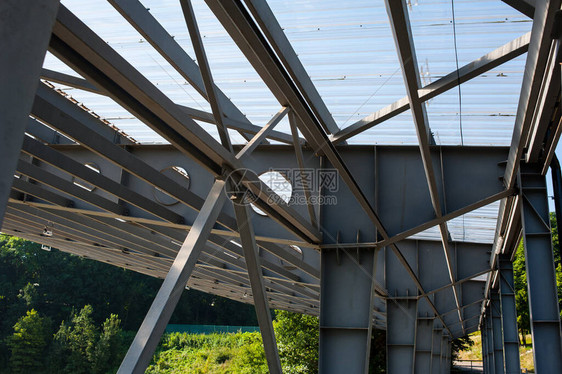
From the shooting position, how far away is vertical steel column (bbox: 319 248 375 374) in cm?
1103

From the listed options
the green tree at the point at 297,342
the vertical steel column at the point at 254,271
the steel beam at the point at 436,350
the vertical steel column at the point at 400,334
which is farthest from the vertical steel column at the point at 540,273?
the green tree at the point at 297,342

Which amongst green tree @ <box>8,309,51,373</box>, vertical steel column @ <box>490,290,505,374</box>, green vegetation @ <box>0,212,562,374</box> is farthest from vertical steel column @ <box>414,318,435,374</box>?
green tree @ <box>8,309,51,373</box>

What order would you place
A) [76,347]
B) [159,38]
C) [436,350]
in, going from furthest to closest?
[76,347]
[436,350]
[159,38]

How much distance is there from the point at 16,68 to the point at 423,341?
29.0m

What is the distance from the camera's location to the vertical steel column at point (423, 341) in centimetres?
2808

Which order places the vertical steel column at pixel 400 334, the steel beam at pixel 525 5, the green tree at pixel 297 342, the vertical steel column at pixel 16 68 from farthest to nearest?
the green tree at pixel 297 342
the vertical steel column at pixel 400 334
the steel beam at pixel 525 5
the vertical steel column at pixel 16 68

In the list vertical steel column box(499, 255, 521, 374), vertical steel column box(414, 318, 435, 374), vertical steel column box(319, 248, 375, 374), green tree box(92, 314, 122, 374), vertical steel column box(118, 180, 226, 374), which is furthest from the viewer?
green tree box(92, 314, 122, 374)

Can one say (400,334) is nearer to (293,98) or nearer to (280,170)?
(280,170)

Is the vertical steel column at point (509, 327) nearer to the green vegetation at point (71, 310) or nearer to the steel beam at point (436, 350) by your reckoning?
the steel beam at point (436, 350)

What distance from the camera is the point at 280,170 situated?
1213 centimetres

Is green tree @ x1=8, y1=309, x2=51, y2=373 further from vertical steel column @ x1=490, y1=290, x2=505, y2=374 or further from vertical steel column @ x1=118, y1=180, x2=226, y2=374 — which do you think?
vertical steel column @ x1=118, y1=180, x2=226, y2=374

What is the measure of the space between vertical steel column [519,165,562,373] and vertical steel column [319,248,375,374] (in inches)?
138

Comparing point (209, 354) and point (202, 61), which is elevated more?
point (202, 61)

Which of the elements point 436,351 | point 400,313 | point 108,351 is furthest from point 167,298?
point 108,351
